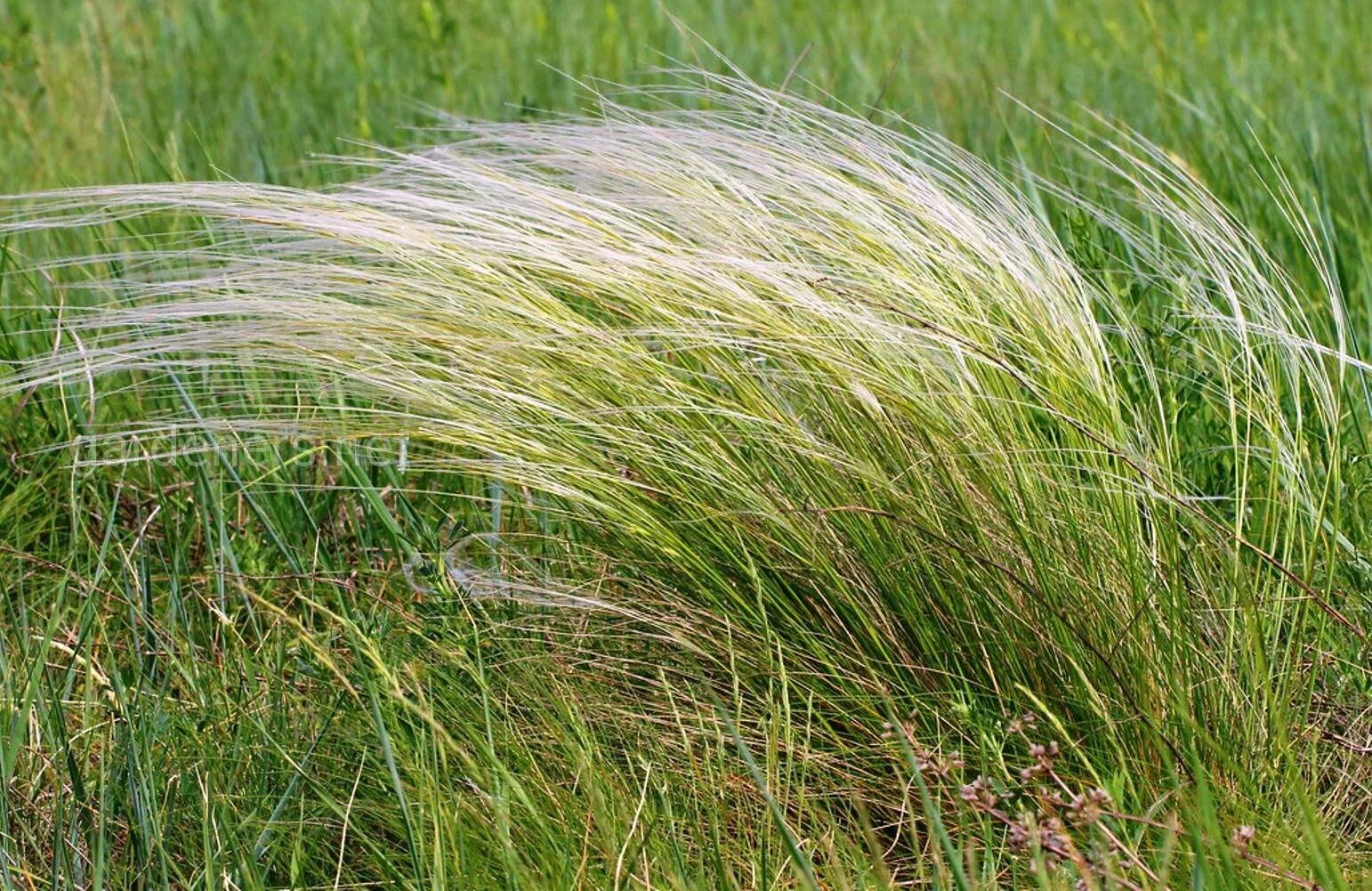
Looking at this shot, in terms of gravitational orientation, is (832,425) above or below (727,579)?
above

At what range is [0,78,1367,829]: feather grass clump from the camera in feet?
5.12

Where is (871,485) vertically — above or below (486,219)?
below

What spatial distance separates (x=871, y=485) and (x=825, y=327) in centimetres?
18

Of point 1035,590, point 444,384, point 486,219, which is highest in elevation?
point 486,219

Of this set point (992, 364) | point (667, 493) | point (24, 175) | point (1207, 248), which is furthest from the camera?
point (24, 175)

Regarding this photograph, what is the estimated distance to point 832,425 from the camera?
1634 mm

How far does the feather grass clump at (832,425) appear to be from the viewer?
5.12 ft

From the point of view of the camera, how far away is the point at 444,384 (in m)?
1.54

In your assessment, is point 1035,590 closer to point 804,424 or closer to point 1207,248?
point 804,424

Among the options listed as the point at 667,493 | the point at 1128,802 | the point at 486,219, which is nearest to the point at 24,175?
the point at 486,219

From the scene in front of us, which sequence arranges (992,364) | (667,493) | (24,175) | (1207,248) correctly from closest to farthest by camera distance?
(992,364) < (667,493) < (1207,248) < (24,175)

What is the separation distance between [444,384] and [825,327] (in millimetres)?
407

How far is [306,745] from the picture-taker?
1.68m

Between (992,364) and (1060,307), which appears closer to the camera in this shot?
(992,364)
